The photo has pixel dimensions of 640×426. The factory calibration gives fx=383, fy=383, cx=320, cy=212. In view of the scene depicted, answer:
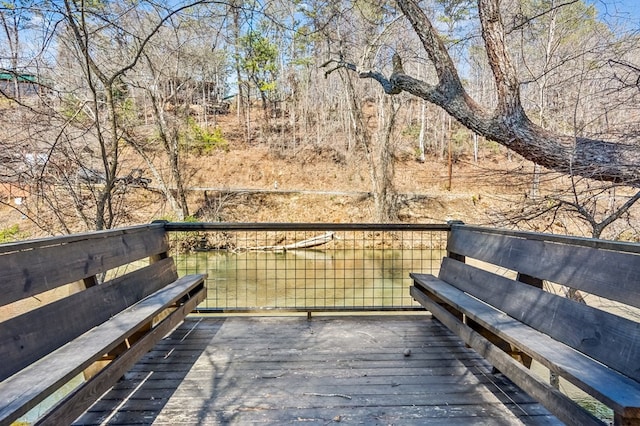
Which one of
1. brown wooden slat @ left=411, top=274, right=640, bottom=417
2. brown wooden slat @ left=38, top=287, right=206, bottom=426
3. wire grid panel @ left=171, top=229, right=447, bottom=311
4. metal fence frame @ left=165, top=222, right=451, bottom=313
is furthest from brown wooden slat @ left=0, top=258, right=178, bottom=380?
wire grid panel @ left=171, top=229, right=447, bottom=311

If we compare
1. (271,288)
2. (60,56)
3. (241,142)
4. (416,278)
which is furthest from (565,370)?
(241,142)

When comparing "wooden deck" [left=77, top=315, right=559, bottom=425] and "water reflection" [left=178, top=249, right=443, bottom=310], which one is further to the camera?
"water reflection" [left=178, top=249, right=443, bottom=310]

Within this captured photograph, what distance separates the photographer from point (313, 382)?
2135 mm

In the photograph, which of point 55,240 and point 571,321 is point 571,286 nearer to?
point 571,321

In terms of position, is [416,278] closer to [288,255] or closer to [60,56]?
[60,56]

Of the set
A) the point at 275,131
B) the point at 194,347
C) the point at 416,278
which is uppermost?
the point at 275,131

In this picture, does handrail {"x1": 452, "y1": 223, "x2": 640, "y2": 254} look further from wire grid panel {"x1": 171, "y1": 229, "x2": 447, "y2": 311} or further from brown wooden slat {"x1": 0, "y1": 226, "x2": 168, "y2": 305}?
wire grid panel {"x1": 171, "y1": 229, "x2": 447, "y2": 311}

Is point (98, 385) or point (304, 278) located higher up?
point (98, 385)

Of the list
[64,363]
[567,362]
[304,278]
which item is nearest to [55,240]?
[64,363]

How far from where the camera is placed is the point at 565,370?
1.35 meters

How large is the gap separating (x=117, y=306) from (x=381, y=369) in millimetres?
1549

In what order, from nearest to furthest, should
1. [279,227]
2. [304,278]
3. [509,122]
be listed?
[279,227] → [509,122] → [304,278]

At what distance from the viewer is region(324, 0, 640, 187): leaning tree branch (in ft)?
10.5

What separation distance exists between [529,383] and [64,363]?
1875 mm
